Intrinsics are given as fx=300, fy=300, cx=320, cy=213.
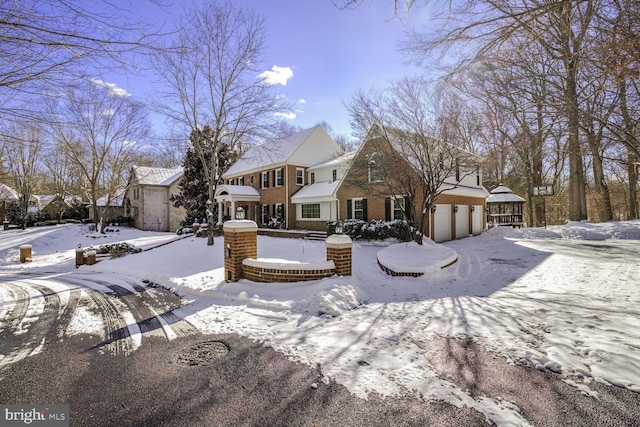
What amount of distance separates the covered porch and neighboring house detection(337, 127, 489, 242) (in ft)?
27.0

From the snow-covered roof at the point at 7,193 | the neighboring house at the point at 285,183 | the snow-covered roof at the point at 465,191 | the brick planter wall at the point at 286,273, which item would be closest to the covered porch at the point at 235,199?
the neighboring house at the point at 285,183

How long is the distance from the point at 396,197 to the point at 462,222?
7456 mm

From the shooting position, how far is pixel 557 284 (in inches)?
269

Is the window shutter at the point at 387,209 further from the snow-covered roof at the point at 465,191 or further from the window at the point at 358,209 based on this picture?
the snow-covered roof at the point at 465,191

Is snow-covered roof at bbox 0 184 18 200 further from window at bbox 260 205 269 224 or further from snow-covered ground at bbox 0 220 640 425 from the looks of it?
snow-covered ground at bbox 0 220 640 425

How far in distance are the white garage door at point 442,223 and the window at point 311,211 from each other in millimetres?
7372

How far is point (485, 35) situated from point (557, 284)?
5898 millimetres

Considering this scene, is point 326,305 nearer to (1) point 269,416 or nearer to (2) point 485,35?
(1) point 269,416

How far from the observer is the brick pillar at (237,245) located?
6727mm

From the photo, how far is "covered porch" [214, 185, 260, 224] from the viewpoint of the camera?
73.3ft

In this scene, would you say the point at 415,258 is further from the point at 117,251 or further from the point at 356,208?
the point at 117,251

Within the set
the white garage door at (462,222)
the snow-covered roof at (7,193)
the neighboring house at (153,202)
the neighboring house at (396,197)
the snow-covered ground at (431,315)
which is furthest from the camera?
the snow-covered roof at (7,193)

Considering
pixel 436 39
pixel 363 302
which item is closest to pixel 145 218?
pixel 363 302

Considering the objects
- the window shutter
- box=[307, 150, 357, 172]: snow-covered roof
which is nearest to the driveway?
the window shutter
